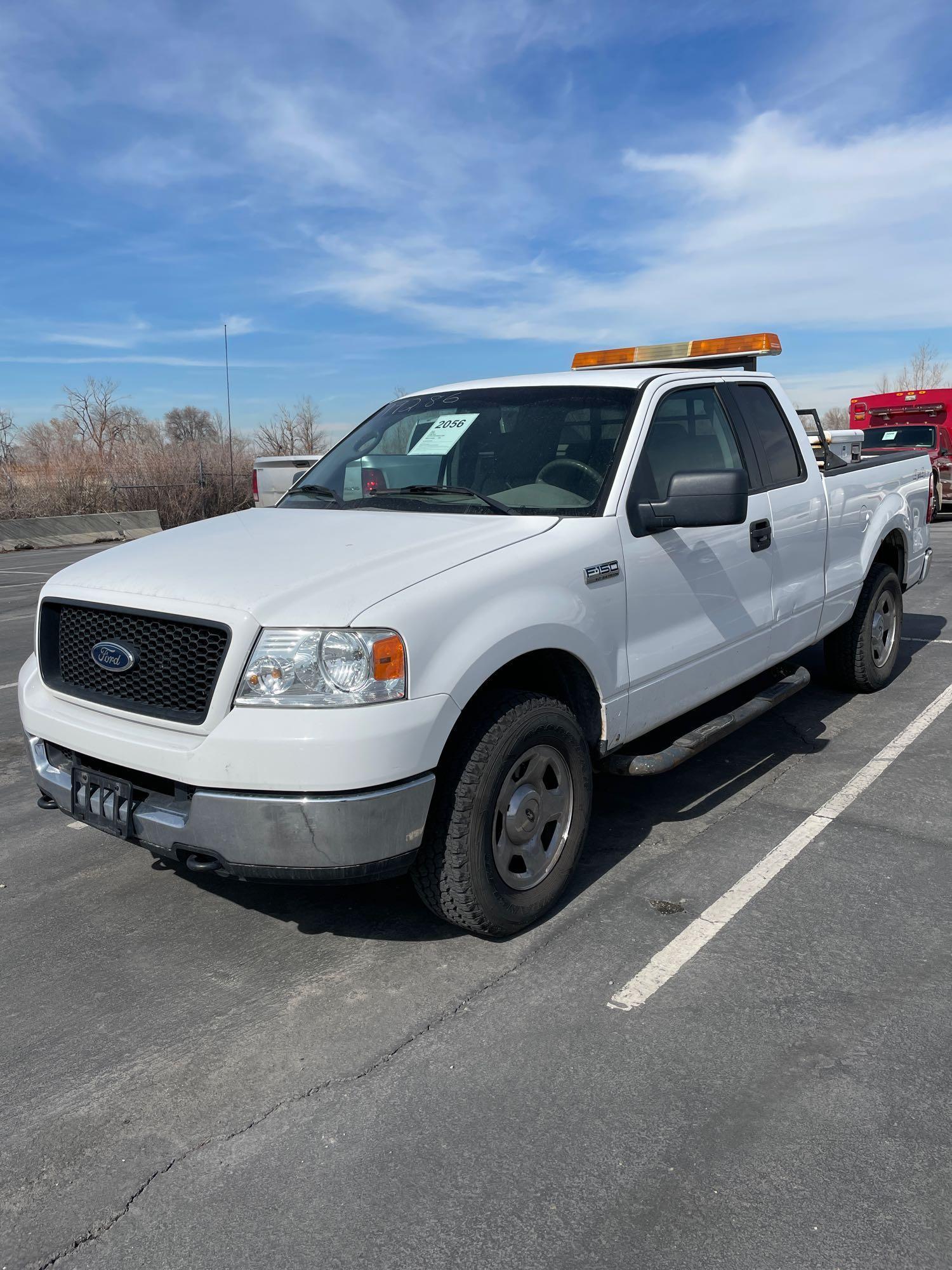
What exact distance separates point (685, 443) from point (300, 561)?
77.1 inches

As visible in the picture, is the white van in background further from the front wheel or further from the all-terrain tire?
the front wheel

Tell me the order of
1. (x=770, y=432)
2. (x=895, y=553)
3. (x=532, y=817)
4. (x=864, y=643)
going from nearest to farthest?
1. (x=532, y=817)
2. (x=770, y=432)
3. (x=864, y=643)
4. (x=895, y=553)

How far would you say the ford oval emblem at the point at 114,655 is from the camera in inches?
126

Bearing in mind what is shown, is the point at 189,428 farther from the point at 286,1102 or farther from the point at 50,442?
the point at 286,1102

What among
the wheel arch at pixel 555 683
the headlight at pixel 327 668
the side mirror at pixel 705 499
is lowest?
the wheel arch at pixel 555 683

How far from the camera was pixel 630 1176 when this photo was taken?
2334 mm

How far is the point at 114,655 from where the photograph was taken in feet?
10.7

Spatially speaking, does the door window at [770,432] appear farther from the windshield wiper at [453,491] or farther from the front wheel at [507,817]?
the front wheel at [507,817]

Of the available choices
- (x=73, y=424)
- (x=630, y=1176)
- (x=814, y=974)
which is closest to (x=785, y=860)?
(x=814, y=974)

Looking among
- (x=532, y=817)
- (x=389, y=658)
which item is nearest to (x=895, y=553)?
(x=532, y=817)

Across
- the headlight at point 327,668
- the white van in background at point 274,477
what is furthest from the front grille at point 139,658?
→ the white van in background at point 274,477

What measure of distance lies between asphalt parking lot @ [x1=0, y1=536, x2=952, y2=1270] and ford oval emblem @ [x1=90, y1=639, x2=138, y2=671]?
3.25ft

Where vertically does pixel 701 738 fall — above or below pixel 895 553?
below

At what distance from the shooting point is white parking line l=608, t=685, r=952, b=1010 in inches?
124
